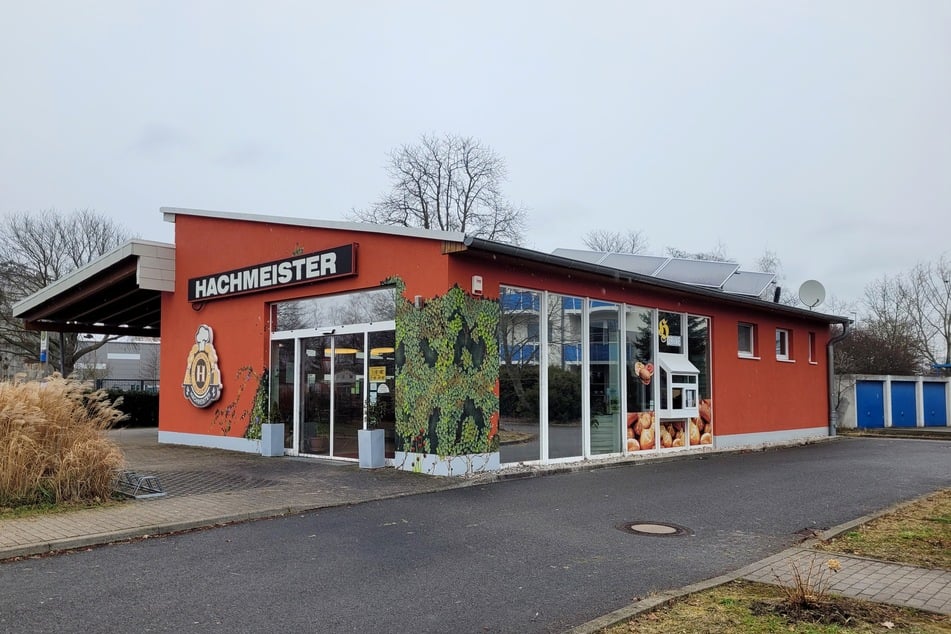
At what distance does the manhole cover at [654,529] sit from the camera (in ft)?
24.9

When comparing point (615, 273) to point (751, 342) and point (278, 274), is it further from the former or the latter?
point (751, 342)

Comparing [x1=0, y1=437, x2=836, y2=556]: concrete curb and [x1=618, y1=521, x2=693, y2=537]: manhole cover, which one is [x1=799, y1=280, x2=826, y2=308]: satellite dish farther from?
[x1=618, y1=521, x2=693, y2=537]: manhole cover

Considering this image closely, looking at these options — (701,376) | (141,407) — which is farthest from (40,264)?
(701,376)

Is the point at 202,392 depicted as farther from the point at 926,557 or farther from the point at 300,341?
the point at 926,557

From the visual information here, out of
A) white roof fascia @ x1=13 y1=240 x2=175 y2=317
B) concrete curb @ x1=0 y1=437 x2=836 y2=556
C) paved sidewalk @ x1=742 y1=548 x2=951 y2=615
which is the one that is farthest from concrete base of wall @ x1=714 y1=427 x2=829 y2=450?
white roof fascia @ x1=13 y1=240 x2=175 y2=317

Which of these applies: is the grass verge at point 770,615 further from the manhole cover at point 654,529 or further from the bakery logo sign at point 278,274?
the bakery logo sign at point 278,274

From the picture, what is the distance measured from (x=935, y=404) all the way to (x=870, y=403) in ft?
14.4

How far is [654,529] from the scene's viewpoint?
781 centimetres

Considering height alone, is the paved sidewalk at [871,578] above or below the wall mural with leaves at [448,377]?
below

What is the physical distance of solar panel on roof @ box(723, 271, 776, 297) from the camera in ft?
71.4

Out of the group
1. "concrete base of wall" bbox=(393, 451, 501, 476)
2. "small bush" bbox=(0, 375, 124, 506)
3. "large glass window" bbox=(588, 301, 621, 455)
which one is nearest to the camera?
"small bush" bbox=(0, 375, 124, 506)

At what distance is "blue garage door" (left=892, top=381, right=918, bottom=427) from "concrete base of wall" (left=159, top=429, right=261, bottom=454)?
24013 mm

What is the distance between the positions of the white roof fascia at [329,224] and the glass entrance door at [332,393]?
6.27 ft

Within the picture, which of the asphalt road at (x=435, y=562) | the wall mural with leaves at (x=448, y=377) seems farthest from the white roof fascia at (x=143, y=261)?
the asphalt road at (x=435, y=562)
